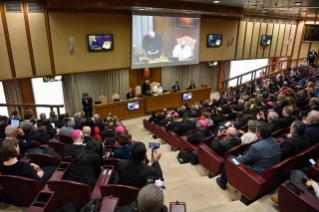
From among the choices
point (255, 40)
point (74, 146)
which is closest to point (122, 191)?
point (74, 146)

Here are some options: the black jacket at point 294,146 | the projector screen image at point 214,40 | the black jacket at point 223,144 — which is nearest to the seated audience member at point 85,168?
the black jacket at point 223,144

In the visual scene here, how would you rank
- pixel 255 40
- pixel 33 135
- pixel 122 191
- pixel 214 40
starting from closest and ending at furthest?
pixel 122 191 < pixel 33 135 < pixel 214 40 < pixel 255 40

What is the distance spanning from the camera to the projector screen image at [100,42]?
761cm

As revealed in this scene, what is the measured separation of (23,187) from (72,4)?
555 cm

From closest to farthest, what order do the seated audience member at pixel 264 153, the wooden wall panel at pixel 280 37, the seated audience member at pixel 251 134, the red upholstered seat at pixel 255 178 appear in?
the red upholstered seat at pixel 255 178
the seated audience member at pixel 264 153
the seated audience member at pixel 251 134
the wooden wall panel at pixel 280 37

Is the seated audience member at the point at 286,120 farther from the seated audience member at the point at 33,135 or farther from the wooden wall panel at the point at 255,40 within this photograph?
the wooden wall panel at the point at 255,40

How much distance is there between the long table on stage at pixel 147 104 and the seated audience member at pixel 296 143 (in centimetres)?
681

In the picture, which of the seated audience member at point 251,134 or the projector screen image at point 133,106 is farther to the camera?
the projector screen image at point 133,106

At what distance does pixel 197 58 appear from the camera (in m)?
10.1

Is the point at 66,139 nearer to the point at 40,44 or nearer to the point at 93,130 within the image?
the point at 93,130

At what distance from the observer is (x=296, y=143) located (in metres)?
3.17

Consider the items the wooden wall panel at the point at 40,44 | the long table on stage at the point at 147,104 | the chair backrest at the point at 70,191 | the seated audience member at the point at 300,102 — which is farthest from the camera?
the long table on stage at the point at 147,104

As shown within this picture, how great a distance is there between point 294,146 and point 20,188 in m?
3.75

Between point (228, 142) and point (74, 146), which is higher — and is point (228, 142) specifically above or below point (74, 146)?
below
